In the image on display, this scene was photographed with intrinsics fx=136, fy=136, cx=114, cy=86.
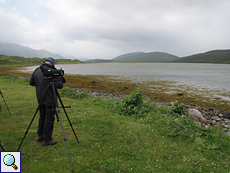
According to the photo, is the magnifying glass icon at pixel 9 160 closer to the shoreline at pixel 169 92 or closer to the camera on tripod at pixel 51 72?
the camera on tripod at pixel 51 72

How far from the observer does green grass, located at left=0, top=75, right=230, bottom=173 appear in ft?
15.3

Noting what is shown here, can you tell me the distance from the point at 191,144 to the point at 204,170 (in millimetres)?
1755

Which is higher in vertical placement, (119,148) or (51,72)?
(51,72)

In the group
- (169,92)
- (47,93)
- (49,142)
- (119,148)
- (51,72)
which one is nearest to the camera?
(51,72)

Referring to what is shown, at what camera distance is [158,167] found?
478 centimetres

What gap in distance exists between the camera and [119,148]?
5.63 metres

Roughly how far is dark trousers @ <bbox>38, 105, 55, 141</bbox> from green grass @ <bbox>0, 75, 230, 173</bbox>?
500 millimetres

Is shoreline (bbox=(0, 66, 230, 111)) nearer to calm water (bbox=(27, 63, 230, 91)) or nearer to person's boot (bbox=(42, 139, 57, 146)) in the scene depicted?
calm water (bbox=(27, 63, 230, 91))

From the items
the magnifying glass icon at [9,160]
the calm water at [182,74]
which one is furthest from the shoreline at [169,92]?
the magnifying glass icon at [9,160]

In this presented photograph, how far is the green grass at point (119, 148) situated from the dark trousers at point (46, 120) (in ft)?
1.64

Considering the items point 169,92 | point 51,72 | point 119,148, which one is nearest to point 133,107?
point 119,148

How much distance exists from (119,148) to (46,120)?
3.10m

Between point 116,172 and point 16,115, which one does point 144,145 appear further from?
point 16,115

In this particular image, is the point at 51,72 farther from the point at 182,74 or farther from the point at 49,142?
the point at 182,74
